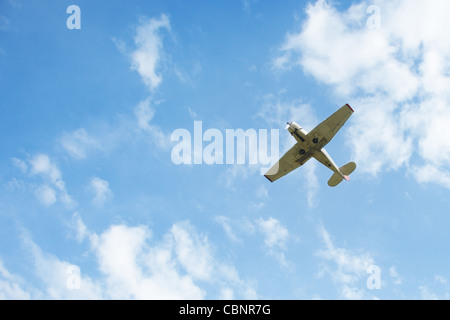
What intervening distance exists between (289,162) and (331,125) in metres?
6.22

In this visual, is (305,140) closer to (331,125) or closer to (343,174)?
(331,125)

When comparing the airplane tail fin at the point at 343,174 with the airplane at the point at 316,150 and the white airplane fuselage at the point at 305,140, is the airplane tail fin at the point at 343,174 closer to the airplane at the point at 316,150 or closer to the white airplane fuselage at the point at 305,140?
the airplane at the point at 316,150

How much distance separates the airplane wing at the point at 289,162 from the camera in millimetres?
33438

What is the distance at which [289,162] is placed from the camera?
35.0 metres

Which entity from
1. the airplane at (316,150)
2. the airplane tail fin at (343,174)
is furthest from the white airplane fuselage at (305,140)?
the airplane tail fin at (343,174)

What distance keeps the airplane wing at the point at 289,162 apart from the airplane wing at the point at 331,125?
6.96 feet

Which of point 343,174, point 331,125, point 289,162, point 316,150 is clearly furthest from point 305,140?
point 343,174

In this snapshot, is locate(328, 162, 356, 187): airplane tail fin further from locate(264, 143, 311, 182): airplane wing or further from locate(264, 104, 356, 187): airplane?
locate(264, 143, 311, 182): airplane wing

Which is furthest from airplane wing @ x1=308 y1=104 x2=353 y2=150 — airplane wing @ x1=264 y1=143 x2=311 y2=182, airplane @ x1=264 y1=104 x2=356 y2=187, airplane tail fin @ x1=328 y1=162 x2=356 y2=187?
airplane tail fin @ x1=328 y1=162 x2=356 y2=187

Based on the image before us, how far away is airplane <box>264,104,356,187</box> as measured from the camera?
3141 cm

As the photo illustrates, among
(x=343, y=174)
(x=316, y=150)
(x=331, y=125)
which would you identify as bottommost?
(x=343, y=174)

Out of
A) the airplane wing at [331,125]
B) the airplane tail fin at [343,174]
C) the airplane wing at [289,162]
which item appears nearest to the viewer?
the airplane wing at [331,125]
